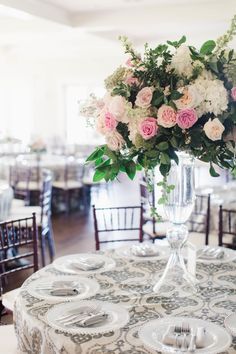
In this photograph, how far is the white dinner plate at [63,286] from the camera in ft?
6.63

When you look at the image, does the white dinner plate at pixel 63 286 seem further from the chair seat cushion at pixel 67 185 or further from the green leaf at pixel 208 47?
the chair seat cushion at pixel 67 185

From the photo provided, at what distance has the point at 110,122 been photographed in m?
1.96

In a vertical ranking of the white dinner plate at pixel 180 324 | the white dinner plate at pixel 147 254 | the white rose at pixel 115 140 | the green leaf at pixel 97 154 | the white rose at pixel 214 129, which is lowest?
the white dinner plate at pixel 180 324

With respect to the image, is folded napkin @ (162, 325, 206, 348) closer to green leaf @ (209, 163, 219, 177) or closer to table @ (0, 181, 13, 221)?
green leaf @ (209, 163, 219, 177)

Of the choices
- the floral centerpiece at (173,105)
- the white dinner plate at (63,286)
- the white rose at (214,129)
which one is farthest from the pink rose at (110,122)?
the white dinner plate at (63,286)

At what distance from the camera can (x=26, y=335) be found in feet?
6.02

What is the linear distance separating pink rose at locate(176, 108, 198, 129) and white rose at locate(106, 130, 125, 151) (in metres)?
0.26

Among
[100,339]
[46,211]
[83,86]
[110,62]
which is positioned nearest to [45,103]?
[83,86]

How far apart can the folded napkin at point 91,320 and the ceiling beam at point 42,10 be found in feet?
12.8

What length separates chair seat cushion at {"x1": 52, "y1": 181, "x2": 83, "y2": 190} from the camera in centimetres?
723

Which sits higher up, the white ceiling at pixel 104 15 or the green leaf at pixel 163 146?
the white ceiling at pixel 104 15

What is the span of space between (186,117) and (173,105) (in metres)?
0.07

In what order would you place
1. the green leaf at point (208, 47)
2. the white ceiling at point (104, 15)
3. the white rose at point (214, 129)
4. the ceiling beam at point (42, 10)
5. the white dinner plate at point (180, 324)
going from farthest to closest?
the white ceiling at point (104, 15) < the ceiling beam at point (42, 10) < the green leaf at point (208, 47) < the white rose at point (214, 129) < the white dinner plate at point (180, 324)

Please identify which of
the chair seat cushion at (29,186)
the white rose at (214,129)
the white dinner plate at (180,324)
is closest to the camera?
the white dinner plate at (180,324)
